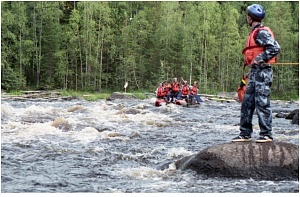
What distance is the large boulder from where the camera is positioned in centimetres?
695

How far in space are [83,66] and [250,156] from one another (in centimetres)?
4178

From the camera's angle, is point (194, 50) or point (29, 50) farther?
point (194, 50)

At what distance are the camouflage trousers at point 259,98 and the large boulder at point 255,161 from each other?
30 centimetres

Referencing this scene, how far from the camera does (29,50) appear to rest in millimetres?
42156

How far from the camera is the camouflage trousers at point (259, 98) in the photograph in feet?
22.6

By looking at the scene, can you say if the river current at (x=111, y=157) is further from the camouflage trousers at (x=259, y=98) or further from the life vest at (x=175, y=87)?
the life vest at (x=175, y=87)

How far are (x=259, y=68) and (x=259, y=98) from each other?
47 cm

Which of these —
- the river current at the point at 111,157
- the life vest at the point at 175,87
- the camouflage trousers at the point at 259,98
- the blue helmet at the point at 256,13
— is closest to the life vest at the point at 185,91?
the life vest at the point at 175,87

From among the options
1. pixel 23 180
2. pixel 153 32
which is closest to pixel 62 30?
pixel 153 32

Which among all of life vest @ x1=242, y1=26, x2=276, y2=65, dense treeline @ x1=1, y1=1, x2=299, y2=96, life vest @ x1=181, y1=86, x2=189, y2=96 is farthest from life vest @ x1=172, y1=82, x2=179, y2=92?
life vest @ x1=242, y1=26, x2=276, y2=65

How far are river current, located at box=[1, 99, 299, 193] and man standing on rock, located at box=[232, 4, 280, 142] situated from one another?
3.26 ft

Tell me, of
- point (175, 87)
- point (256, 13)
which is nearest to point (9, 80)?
point (175, 87)
